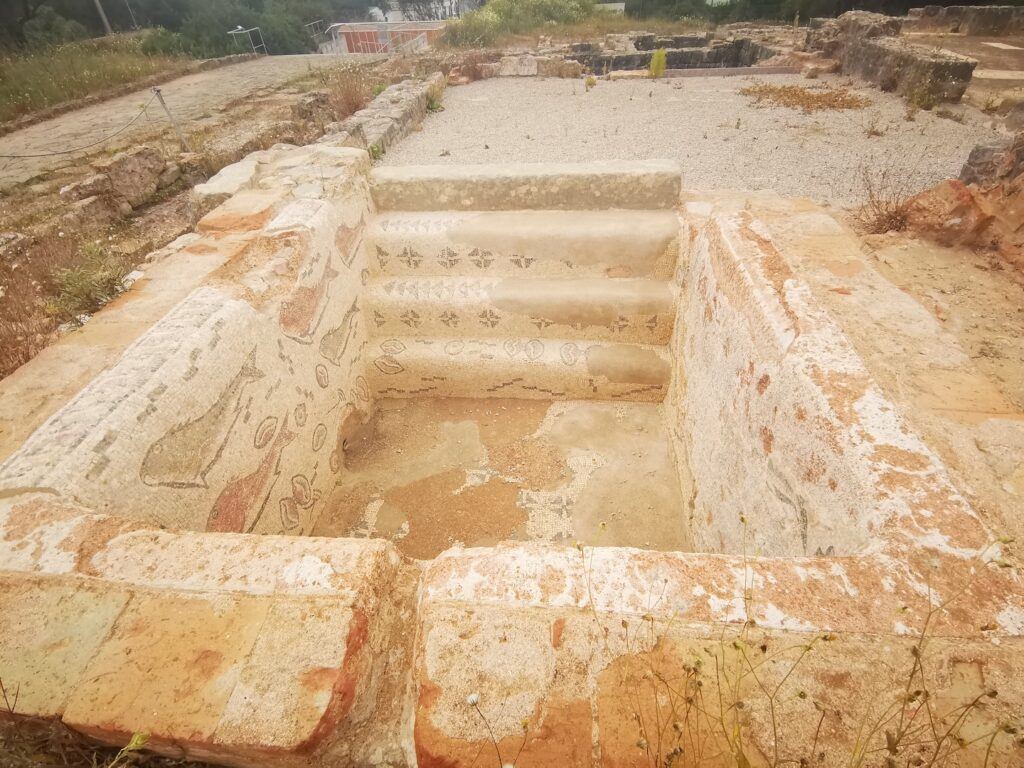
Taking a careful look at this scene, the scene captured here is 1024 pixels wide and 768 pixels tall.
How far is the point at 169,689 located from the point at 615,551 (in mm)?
1049

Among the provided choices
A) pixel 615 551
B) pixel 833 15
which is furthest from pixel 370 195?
pixel 833 15

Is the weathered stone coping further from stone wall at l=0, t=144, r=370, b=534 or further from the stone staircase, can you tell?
the stone staircase

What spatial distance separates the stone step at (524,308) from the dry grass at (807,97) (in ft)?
16.9

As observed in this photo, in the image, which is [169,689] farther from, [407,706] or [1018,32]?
[1018,32]

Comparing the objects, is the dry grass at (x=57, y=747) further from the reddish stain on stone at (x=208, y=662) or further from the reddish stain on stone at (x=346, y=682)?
the reddish stain on stone at (x=346, y=682)

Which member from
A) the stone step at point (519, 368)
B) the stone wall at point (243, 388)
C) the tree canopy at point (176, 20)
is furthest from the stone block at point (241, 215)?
the tree canopy at point (176, 20)

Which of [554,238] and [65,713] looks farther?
[554,238]

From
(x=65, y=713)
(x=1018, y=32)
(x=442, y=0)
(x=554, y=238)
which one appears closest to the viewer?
(x=65, y=713)

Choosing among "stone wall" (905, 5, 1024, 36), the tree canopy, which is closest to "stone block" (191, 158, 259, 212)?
"stone wall" (905, 5, 1024, 36)

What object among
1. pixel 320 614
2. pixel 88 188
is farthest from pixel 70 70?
pixel 320 614

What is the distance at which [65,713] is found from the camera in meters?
1.04

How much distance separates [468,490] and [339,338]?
1212 millimetres

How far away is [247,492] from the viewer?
2.10 meters

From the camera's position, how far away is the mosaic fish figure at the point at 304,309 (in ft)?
8.14
